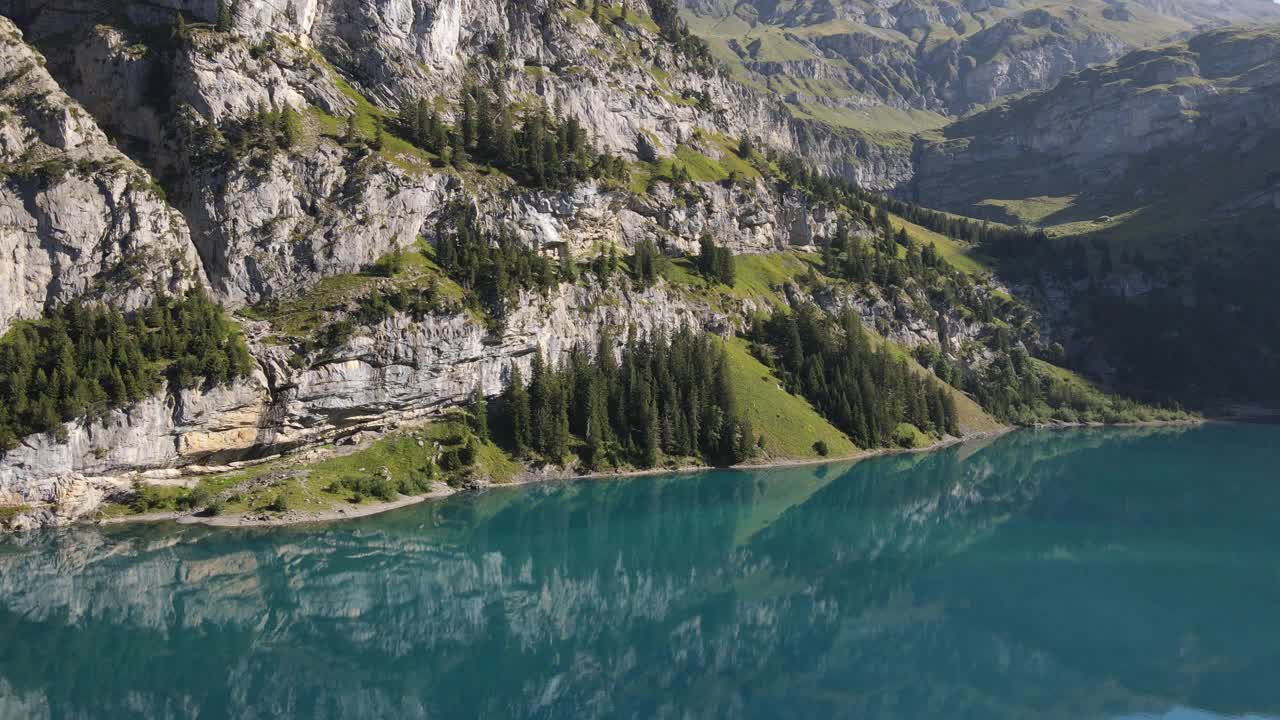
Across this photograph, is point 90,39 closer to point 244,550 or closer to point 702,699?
point 244,550

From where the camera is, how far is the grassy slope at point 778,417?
342ft

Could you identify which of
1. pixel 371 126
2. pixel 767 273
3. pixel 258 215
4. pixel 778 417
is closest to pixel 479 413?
pixel 258 215

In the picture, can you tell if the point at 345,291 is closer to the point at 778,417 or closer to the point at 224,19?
the point at 224,19

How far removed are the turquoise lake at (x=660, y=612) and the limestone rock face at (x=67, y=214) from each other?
89.6 ft

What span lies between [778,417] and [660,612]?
201 feet

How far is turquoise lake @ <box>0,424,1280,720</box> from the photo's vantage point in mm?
38625

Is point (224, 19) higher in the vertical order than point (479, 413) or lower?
higher

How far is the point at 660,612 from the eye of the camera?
5059 cm

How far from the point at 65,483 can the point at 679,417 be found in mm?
64611

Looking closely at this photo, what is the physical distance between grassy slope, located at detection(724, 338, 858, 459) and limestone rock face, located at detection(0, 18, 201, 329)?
233 feet

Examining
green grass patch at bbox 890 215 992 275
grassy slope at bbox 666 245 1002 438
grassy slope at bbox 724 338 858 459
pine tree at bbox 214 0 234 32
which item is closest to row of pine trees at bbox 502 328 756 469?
grassy slope at bbox 724 338 858 459

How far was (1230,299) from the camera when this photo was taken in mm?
179750

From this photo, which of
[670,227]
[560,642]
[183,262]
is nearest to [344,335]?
[183,262]

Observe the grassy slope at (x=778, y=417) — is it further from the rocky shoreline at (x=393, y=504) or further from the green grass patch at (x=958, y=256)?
the green grass patch at (x=958, y=256)
